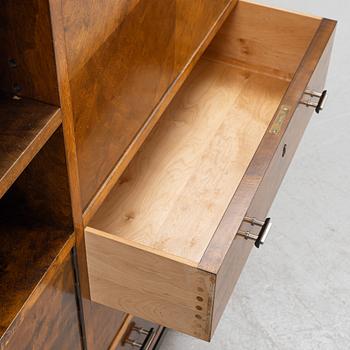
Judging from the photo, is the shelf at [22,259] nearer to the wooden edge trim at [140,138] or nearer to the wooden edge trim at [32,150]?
the wooden edge trim at [140,138]

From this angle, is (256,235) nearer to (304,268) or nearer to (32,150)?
(32,150)

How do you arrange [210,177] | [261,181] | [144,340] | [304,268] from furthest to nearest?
1. [304,268]
2. [144,340]
3. [210,177]
4. [261,181]

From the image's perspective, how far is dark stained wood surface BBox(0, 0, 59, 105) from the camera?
2.69 ft

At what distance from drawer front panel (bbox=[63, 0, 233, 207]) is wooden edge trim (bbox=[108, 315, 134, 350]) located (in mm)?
381

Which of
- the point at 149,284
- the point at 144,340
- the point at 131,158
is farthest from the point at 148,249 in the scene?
the point at 144,340

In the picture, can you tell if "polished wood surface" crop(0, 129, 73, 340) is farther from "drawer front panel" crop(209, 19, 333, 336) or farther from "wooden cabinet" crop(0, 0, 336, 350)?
"drawer front panel" crop(209, 19, 333, 336)

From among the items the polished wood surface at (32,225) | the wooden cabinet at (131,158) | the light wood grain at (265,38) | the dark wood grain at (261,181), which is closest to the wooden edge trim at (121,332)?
the wooden cabinet at (131,158)

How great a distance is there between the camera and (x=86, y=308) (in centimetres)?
120

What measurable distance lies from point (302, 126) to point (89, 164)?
527 millimetres

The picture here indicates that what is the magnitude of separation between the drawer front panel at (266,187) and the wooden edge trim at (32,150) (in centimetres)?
30

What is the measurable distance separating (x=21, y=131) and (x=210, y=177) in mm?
477

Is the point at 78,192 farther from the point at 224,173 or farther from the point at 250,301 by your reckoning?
the point at 250,301

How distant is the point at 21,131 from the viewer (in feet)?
2.87

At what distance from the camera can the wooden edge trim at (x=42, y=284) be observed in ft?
3.11
